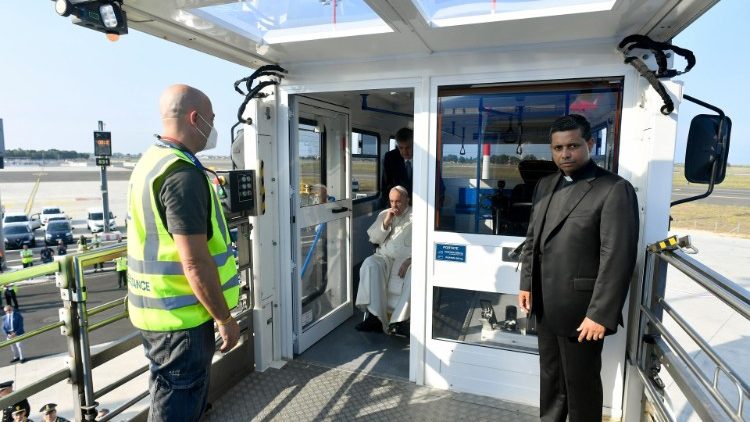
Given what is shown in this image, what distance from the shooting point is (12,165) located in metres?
109

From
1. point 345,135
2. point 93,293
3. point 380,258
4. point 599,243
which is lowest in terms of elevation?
point 93,293

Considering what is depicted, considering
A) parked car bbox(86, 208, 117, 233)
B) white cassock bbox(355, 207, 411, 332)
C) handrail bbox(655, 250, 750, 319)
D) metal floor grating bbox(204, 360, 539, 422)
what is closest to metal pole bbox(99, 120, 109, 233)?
parked car bbox(86, 208, 117, 233)

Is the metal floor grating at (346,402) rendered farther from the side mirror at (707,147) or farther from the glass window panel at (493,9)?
the glass window panel at (493,9)

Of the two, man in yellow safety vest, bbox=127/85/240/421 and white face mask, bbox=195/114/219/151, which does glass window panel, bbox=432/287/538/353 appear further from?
white face mask, bbox=195/114/219/151

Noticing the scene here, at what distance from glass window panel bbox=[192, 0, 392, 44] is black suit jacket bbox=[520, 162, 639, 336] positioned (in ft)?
4.66

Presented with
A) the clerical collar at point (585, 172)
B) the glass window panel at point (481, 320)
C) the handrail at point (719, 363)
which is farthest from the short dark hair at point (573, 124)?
the glass window panel at point (481, 320)

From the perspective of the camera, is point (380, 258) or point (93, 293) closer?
point (380, 258)

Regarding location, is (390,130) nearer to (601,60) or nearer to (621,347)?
(601,60)

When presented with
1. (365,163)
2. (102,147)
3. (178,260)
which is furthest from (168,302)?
(102,147)

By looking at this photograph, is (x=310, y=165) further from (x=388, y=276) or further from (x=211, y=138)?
(x=211, y=138)

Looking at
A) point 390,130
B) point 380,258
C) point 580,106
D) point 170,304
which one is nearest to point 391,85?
point 580,106

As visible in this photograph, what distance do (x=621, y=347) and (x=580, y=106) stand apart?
63.5 inches

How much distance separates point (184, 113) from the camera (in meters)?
1.79

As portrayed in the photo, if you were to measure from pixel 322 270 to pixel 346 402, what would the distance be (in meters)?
1.53
